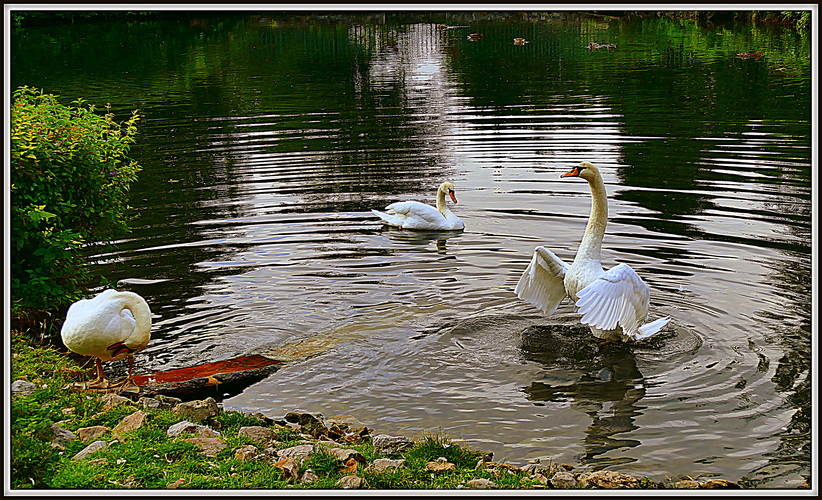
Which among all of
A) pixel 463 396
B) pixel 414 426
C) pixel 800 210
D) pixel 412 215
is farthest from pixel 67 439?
pixel 800 210

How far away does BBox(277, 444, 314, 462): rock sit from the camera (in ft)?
19.1

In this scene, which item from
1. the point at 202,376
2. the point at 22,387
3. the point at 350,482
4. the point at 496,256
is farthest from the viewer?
the point at 496,256

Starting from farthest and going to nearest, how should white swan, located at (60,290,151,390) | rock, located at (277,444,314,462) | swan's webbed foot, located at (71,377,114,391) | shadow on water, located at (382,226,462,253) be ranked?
1. shadow on water, located at (382,226,462,253)
2. swan's webbed foot, located at (71,377,114,391)
3. white swan, located at (60,290,151,390)
4. rock, located at (277,444,314,462)

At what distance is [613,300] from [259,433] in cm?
389

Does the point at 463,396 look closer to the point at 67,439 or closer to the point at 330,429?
the point at 330,429

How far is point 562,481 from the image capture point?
5637 millimetres

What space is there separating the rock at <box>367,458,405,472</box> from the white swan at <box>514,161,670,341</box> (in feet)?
9.91

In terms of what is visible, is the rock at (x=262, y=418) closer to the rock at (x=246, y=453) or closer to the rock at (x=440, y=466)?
the rock at (x=246, y=453)

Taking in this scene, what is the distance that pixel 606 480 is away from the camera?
5766 millimetres

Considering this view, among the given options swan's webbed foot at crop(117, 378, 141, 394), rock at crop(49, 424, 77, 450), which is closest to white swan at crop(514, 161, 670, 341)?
swan's webbed foot at crop(117, 378, 141, 394)

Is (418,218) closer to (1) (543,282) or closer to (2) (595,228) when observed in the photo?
(1) (543,282)

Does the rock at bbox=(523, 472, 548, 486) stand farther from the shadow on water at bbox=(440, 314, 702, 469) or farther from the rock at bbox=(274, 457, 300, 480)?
the rock at bbox=(274, 457, 300, 480)

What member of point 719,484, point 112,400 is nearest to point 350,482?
point 112,400

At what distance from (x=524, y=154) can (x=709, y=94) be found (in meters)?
11.2
